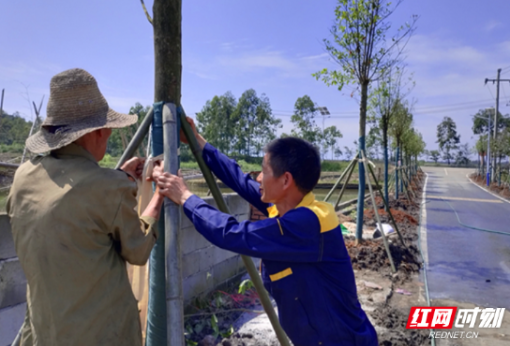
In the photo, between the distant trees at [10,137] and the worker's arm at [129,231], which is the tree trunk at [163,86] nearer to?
the worker's arm at [129,231]

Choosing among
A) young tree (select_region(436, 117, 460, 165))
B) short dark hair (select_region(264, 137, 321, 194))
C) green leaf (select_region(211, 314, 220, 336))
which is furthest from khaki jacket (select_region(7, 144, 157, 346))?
young tree (select_region(436, 117, 460, 165))

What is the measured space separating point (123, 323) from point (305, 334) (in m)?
0.82

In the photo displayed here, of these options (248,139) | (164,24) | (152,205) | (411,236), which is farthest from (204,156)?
(248,139)

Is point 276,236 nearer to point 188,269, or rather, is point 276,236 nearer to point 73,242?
point 73,242

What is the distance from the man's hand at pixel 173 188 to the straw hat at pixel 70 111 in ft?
1.27

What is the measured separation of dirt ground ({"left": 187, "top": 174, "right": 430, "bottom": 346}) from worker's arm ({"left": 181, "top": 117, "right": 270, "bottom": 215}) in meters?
1.81

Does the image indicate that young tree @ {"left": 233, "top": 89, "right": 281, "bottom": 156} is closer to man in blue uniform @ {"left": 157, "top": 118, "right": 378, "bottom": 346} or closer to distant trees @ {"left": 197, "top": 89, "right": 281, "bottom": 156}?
distant trees @ {"left": 197, "top": 89, "right": 281, "bottom": 156}

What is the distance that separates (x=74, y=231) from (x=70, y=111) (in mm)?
513

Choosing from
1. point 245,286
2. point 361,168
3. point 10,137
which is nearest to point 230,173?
point 245,286

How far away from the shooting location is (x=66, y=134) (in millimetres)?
1589

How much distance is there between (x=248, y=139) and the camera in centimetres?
4466

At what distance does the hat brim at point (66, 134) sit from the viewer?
157cm

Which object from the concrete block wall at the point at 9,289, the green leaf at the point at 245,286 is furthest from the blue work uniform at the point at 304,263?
the green leaf at the point at 245,286

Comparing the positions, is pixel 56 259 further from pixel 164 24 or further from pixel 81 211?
pixel 164 24
